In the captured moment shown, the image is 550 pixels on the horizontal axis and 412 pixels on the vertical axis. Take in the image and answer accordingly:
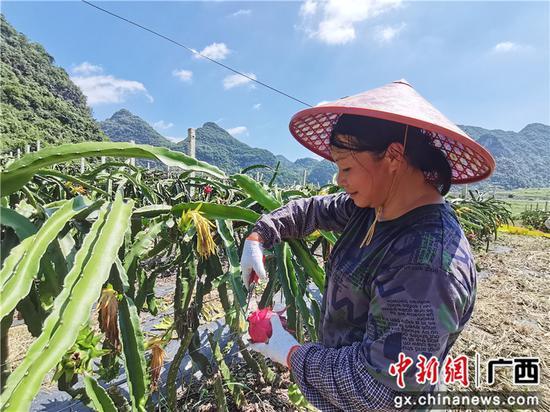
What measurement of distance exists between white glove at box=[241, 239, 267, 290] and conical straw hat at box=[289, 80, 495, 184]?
34cm

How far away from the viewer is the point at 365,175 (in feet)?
2.49

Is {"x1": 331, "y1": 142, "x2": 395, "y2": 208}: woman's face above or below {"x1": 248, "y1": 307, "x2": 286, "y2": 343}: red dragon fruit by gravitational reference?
above

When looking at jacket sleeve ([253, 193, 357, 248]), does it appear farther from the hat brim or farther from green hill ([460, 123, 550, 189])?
green hill ([460, 123, 550, 189])

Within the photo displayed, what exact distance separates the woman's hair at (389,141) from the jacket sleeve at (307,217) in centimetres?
26

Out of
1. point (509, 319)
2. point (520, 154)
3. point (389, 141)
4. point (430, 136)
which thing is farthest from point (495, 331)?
point (520, 154)

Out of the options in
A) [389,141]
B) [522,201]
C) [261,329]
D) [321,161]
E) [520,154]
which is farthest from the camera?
[520,154]

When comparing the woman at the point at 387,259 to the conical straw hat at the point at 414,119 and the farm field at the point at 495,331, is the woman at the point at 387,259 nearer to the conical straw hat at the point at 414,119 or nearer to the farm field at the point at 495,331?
the conical straw hat at the point at 414,119

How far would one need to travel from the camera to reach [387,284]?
→ 0.65 meters

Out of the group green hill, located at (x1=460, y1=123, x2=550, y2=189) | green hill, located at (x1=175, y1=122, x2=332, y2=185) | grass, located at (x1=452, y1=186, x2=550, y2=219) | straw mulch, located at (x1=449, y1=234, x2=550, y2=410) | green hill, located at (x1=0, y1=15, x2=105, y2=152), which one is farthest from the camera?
green hill, located at (x1=460, y1=123, x2=550, y2=189)

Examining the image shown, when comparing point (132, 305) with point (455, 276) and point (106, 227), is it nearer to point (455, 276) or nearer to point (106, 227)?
point (106, 227)

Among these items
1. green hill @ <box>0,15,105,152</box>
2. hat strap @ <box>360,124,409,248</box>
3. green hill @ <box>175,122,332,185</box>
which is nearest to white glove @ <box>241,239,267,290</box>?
hat strap @ <box>360,124,409,248</box>

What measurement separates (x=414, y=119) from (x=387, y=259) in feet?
0.87

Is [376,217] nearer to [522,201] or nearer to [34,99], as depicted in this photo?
[34,99]

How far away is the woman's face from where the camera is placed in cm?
75
